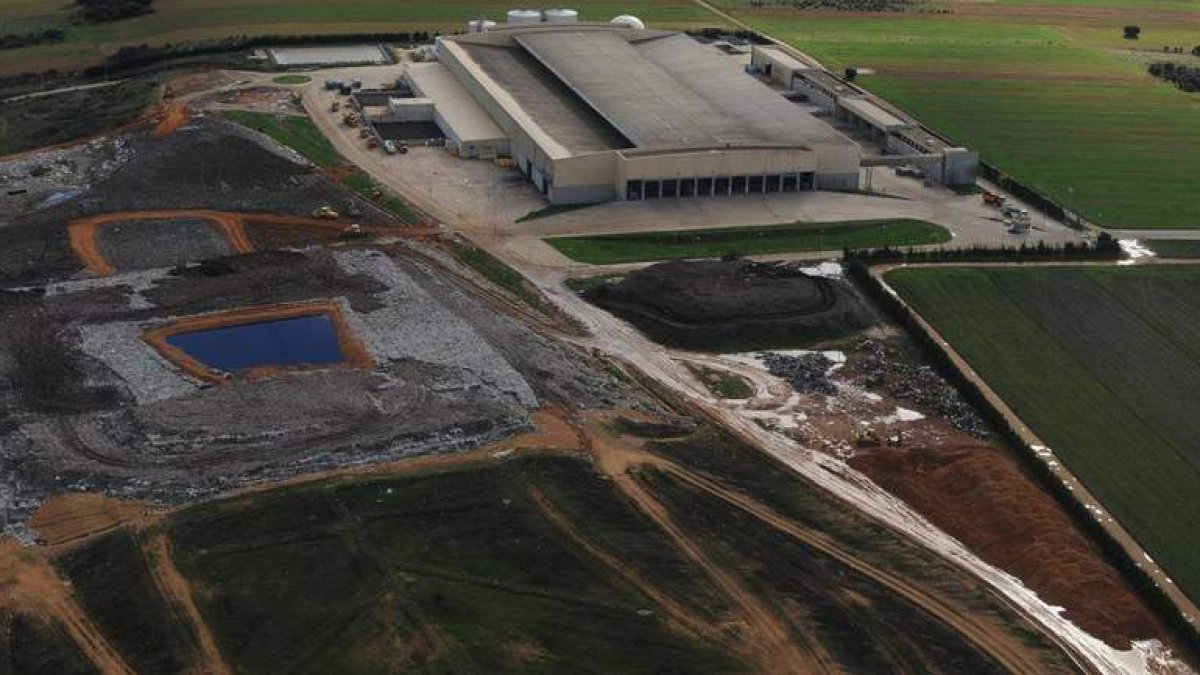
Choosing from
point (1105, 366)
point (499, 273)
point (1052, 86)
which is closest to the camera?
point (1105, 366)

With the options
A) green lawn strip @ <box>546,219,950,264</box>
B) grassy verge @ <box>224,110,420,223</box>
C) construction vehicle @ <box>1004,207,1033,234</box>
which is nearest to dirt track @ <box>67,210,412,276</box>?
grassy verge @ <box>224,110,420,223</box>

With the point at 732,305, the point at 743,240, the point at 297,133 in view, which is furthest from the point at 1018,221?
the point at 297,133

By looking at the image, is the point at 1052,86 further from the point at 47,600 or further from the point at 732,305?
the point at 47,600

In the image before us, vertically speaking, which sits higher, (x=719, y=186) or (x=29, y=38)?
(x=29, y=38)

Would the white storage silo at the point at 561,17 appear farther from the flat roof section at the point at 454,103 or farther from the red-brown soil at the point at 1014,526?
the red-brown soil at the point at 1014,526

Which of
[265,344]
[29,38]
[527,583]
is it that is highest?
[29,38]

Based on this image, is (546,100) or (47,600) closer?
(47,600)

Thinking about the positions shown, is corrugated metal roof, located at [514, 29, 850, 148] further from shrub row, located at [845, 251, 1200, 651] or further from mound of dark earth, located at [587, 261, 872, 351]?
shrub row, located at [845, 251, 1200, 651]

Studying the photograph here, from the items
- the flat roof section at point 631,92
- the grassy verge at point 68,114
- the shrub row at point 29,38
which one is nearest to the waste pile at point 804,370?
the flat roof section at point 631,92
